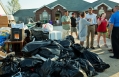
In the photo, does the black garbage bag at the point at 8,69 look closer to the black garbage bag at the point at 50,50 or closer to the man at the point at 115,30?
the black garbage bag at the point at 50,50

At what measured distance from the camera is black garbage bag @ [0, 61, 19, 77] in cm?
383

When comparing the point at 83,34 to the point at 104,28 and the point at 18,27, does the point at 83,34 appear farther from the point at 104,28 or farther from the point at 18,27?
the point at 18,27

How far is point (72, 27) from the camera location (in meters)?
10.4

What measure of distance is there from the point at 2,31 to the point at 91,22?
353cm

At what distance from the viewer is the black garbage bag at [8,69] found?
3.83m

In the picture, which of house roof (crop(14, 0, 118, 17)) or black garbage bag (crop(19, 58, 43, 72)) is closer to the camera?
black garbage bag (crop(19, 58, 43, 72))

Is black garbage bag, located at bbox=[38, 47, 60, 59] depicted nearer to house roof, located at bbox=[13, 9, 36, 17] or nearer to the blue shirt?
the blue shirt

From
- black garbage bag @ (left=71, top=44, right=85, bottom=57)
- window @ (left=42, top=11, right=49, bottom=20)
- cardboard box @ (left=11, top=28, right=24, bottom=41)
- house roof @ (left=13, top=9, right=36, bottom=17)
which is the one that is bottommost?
black garbage bag @ (left=71, top=44, right=85, bottom=57)

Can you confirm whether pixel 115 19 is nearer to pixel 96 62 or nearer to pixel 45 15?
pixel 96 62

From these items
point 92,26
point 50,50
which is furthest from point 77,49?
point 92,26

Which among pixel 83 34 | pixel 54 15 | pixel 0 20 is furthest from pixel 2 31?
pixel 54 15

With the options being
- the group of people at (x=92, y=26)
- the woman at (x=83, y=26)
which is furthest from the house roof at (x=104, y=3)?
the woman at (x=83, y=26)

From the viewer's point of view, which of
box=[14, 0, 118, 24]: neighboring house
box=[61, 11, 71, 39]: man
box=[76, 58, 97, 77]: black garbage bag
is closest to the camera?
box=[76, 58, 97, 77]: black garbage bag

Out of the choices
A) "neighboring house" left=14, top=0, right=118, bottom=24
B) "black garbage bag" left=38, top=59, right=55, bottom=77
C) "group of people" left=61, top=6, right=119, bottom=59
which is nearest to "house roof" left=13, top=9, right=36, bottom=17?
"neighboring house" left=14, top=0, right=118, bottom=24
